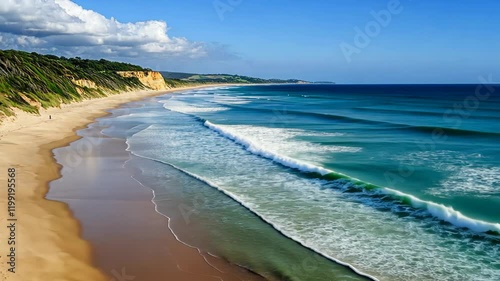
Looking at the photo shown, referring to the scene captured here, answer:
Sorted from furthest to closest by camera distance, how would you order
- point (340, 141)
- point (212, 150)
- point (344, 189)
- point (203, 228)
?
point (340, 141) < point (212, 150) < point (344, 189) < point (203, 228)

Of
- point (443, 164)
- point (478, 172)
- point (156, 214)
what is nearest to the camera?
point (156, 214)

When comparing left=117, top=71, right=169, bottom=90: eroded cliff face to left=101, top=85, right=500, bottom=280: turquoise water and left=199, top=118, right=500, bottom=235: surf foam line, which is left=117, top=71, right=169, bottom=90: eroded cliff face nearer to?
left=101, top=85, right=500, bottom=280: turquoise water

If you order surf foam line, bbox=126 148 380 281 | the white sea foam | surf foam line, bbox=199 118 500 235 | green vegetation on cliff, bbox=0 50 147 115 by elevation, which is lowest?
surf foam line, bbox=126 148 380 281

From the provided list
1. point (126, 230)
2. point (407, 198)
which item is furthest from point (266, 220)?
point (407, 198)

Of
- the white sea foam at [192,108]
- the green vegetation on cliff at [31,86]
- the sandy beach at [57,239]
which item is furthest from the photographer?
the white sea foam at [192,108]

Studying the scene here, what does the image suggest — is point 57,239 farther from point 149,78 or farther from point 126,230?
point 149,78

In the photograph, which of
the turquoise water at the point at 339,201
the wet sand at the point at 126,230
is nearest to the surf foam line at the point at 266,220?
the turquoise water at the point at 339,201

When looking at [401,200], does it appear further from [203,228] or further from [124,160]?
[124,160]

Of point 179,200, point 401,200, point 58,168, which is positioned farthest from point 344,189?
point 58,168

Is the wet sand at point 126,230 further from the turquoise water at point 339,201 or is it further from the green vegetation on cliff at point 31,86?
the green vegetation on cliff at point 31,86

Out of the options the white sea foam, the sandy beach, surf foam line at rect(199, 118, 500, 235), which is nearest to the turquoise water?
surf foam line at rect(199, 118, 500, 235)

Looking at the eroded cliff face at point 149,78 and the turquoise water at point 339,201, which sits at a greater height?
the eroded cliff face at point 149,78
